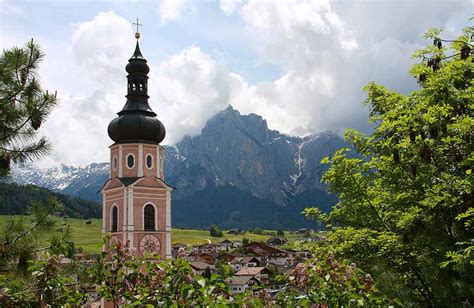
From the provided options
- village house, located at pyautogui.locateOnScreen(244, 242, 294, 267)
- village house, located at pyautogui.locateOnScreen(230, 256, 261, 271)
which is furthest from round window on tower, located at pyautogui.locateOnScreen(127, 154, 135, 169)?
village house, located at pyautogui.locateOnScreen(244, 242, 294, 267)

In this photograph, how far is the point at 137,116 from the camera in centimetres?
4056

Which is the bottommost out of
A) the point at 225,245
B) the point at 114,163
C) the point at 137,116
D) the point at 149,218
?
the point at 149,218

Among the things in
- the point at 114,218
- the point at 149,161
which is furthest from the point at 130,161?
the point at 114,218

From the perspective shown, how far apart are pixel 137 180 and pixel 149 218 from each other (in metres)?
2.94

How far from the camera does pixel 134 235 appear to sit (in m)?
38.5

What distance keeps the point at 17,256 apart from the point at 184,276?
14.9 ft

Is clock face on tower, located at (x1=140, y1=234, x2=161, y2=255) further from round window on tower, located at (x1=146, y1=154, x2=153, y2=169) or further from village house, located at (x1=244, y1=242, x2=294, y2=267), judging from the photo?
village house, located at (x1=244, y1=242, x2=294, y2=267)

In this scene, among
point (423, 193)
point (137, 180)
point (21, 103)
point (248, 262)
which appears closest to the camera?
point (21, 103)

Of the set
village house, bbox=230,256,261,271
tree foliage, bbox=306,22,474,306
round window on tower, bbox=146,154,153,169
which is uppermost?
round window on tower, bbox=146,154,153,169

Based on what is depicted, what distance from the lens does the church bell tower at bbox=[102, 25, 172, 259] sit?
38781 millimetres

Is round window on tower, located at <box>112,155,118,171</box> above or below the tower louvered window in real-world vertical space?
above

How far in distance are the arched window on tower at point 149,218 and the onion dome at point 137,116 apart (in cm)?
516

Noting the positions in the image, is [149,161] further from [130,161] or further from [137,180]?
[137,180]

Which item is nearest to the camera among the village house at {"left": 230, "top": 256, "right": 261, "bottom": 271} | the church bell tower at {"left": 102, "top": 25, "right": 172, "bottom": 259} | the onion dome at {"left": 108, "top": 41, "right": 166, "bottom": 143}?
the church bell tower at {"left": 102, "top": 25, "right": 172, "bottom": 259}
